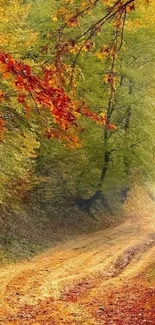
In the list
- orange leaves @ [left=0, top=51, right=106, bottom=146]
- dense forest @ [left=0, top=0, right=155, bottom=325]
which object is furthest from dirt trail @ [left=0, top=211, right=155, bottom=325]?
orange leaves @ [left=0, top=51, right=106, bottom=146]

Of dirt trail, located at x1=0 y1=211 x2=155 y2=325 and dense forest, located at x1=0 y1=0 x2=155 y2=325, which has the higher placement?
A: dense forest, located at x1=0 y1=0 x2=155 y2=325

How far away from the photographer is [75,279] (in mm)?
13969

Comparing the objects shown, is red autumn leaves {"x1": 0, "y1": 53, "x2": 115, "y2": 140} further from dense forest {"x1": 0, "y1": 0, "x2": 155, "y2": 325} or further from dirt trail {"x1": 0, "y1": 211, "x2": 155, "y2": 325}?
dense forest {"x1": 0, "y1": 0, "x2": 155, "y2": 325}

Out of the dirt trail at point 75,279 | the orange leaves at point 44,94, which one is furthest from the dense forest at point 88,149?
the orange leaves at point 44,94

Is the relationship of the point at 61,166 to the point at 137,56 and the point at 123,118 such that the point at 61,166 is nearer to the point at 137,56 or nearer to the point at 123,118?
the point at 123,118

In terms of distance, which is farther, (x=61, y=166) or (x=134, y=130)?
(x=61, y=166)

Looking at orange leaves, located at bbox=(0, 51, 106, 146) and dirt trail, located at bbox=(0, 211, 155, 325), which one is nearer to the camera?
orange leaves, located at bbox=(0, 51, 106, 146)

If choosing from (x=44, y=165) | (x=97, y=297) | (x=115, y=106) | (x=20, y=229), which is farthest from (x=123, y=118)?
(x=97, y=297)

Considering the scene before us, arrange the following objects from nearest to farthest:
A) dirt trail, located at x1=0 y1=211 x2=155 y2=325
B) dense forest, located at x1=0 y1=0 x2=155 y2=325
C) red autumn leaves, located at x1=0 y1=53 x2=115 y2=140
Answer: red autumn leaves, located at x1=0 y1=53 x2=115 y2=140 < dirt trail, located at x1=0 y1=211 x2=155 y2=325 < dense forest, located at x1=0 y1=0 x2=155 y2=325

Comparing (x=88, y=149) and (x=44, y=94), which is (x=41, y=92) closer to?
(x=44, y=94)

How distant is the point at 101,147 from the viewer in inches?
864

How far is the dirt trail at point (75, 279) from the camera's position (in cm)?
1071

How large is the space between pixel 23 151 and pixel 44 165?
26.0 ft

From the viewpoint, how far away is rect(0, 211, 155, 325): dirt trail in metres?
10.7
